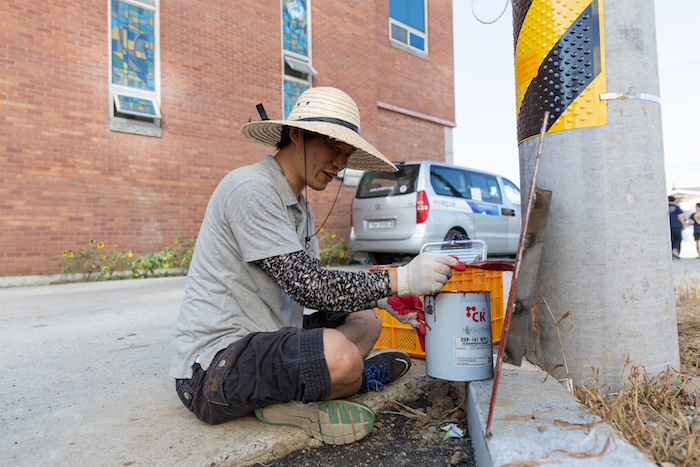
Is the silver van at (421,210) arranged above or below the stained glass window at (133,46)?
below

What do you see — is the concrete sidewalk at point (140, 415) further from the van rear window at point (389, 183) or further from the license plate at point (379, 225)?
the van rear window at point (389, 183)

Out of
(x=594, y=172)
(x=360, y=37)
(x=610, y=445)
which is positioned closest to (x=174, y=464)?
(x=610, y=445)

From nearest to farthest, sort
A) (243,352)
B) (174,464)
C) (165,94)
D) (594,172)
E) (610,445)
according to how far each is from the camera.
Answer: (610,445) → (174,464) → (243,352) → (594,172) → (165,94)

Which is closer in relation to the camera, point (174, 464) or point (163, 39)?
point (174, 464)

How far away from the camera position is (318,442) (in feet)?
6.23

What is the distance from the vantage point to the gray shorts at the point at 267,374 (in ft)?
5.83

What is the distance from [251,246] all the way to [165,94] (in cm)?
682

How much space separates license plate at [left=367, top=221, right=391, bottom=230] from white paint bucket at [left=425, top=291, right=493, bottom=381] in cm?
559

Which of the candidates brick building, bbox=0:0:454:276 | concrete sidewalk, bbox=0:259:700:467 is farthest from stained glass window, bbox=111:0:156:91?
concrete sidewalk, bbox=0:259:700:467

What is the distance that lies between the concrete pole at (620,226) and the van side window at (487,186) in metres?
6.39

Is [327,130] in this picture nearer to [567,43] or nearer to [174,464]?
[567,43]

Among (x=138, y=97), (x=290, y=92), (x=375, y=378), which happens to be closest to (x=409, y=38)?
(x=290, y=92)

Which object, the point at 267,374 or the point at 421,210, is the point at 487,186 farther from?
the point at 267,374

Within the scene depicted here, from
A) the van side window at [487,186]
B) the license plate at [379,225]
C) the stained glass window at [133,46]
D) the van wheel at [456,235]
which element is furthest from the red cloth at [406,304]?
the stained glass window at [133,46]
